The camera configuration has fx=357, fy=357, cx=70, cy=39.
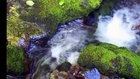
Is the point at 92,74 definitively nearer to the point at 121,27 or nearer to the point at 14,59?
the point at 121,27

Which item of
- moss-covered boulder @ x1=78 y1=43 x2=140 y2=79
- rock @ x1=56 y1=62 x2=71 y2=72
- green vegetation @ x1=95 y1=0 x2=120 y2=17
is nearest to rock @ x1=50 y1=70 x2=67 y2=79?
rock @ x1=56 y1=62 x2=71 y2=72

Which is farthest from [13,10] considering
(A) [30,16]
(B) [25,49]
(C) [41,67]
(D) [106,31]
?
(D) [106,31]

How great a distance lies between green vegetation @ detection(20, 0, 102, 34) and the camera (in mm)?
2381

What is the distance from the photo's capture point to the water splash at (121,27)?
2.43 meters

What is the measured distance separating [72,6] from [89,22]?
16 cm

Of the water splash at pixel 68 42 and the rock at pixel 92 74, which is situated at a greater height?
the water splash at pixel 68 42

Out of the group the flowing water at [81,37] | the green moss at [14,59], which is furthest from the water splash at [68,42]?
the green moss at [14,59]

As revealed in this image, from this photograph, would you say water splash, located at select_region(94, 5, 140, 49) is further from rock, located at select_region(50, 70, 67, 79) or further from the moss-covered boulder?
rock, located at select_region(50, 70, 67, 79)

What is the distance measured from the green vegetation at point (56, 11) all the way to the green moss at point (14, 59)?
0.23 m

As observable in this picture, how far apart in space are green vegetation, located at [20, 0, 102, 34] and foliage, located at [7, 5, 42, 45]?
0.04m

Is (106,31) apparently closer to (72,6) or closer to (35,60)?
(72,6)

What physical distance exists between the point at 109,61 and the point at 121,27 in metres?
0.29

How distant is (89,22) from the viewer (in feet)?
8.02

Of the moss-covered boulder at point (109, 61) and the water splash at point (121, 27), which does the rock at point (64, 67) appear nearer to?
the moss-covered boulder at point (109, 61)
